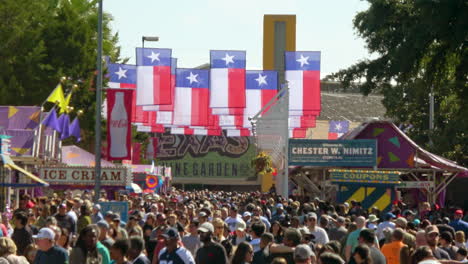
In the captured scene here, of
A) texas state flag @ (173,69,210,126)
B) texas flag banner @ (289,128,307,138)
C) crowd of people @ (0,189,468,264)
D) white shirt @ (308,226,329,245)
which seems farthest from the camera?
texas flag banner @ (289,128,307,138)

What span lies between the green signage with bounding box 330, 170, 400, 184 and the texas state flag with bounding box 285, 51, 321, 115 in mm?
11726

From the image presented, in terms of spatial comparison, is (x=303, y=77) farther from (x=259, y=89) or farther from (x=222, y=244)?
(x=222, y=244)

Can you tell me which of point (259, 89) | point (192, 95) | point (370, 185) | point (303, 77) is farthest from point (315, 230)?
point (192, 95)

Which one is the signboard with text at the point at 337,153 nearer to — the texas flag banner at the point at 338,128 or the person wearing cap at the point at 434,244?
the person wearing cap at the point at 434,244

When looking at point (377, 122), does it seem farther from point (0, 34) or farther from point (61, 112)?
point (0, 34)

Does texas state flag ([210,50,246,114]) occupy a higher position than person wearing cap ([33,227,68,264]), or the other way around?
texas state flag ([210,50,246,114])

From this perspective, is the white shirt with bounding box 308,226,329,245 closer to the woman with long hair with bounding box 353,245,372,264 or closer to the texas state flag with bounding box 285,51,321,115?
the woman with long hair with bounding box 353,245,372,264

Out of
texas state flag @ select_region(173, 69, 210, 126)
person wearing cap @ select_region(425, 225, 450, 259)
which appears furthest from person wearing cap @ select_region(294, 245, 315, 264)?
texas state flag @ select_region(173, 69, 210, 126)

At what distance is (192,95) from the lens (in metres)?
44.6

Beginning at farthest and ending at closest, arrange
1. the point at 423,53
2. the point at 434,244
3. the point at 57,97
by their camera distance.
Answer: the point at 57,97 → the point at 423,53 → the point at 434,244

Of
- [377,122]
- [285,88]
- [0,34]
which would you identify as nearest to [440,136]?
[377,122]

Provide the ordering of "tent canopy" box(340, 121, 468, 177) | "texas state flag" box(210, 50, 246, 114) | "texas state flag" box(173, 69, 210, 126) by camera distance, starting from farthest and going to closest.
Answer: "texas state flag" box(173, 69, 210, 126) → "texas state flag" box(210, 50, 246, 114) → "tent canopy" box(340, 121, 468, 177)

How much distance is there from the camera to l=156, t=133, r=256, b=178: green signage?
99.8 metres

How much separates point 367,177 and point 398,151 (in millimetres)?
7636
